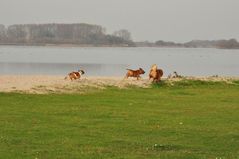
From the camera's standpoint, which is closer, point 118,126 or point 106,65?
point 118,126

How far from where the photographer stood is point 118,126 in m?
13.4

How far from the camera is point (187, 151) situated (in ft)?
34.3

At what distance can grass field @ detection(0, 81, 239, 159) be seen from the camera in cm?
1035

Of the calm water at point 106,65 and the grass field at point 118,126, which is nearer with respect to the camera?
the grass field at point 118,126

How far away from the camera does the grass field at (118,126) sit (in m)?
10.4

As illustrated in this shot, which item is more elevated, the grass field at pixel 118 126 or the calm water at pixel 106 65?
the grass field at pixel 118 126

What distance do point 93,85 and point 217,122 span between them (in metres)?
11.7

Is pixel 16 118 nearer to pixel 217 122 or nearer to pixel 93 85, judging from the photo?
pixel 217 122

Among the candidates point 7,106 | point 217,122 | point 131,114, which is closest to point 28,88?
point 7,106

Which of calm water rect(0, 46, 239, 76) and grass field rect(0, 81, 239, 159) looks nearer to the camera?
grass field rect(0, 81, 239, 159)

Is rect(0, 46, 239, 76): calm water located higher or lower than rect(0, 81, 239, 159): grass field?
lower

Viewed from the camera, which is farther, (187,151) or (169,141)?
(169,141)

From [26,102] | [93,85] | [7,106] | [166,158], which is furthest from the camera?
[93,85]

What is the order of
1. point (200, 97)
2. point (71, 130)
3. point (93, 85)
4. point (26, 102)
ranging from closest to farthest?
point (71, 130) < point (26, 102) < point (200, 97) < point (93, 85)
